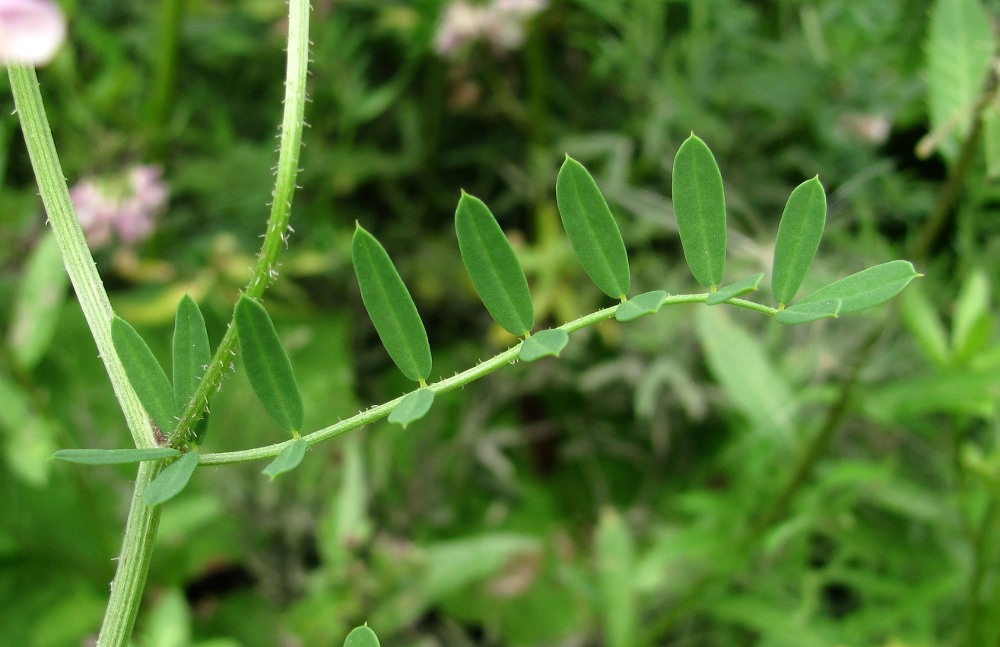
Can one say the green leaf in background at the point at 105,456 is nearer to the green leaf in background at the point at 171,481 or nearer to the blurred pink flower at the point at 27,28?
the green leaf in background at the point at 171,481

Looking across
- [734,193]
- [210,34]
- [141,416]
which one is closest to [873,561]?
[734,193]

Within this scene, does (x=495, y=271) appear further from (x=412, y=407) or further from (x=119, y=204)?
(x=119, y=204)

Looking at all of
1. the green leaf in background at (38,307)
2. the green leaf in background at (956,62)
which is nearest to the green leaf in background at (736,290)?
the green leaf in background at (956,62)

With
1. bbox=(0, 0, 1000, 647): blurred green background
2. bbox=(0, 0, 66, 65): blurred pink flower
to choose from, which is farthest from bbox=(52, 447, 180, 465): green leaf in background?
bbox=(0, 0, 1000, 647): blurred green background

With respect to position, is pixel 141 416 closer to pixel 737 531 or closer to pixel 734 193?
pixel 737 531

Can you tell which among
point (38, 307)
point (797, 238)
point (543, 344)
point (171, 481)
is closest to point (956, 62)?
point (797, 238)
